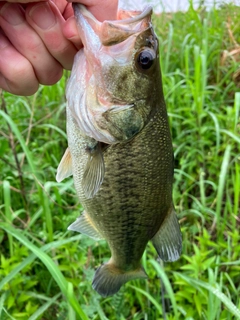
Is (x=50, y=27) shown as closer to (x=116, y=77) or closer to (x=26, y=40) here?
(x=26, y=40)

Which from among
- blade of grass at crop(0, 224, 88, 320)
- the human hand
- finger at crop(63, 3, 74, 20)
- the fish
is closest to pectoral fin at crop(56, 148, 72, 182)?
the fish

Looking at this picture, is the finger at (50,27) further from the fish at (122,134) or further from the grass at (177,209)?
the grass at (177,209)

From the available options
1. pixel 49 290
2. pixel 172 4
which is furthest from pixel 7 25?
pixel 172 4

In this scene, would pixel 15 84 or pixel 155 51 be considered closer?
pixel 155 51

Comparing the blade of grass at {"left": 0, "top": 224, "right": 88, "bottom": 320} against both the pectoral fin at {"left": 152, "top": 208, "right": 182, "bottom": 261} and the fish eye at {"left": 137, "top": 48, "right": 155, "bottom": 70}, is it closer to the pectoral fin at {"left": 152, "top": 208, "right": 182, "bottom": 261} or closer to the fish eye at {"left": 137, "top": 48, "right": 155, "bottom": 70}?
the pectoral fin at {"left": 152, "top": 208, "right": 182, "bottom": 261}

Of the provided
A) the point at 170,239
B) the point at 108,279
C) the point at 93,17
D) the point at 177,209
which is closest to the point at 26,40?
the point at 93,17

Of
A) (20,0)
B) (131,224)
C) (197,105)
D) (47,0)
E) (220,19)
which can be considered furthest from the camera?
(220,19)

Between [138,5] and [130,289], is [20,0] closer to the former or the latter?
[130,289]
